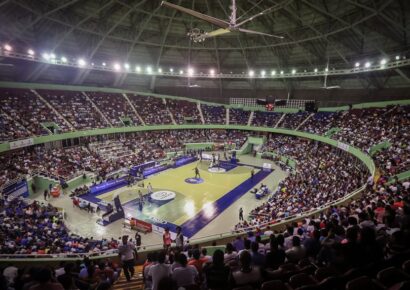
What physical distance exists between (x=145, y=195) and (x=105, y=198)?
4.03m

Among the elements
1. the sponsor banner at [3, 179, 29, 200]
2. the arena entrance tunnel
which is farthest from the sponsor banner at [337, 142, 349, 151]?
the sponsor banner at [3, 179, 29, 200]

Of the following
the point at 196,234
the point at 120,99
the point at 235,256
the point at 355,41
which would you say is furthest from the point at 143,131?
the point at 235,256

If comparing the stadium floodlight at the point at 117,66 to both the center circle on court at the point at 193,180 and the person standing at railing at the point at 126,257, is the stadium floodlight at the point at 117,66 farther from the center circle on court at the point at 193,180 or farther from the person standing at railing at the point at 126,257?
the person standing at railing at the point at 126,257

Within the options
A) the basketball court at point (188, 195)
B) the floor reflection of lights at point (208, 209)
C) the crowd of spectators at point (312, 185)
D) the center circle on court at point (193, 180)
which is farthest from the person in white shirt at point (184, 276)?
the center circle on court at point (193, 180)

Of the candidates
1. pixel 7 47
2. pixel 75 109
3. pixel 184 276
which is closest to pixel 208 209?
pixel 184 276

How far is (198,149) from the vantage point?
156 ft

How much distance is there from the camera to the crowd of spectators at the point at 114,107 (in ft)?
144

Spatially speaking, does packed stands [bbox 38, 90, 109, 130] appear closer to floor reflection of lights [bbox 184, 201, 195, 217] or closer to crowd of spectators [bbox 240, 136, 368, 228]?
floor reflection of lights [bbox 184, 201, 195, 217]

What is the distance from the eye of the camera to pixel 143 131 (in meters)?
46.8

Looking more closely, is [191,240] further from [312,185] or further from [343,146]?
[343,146]

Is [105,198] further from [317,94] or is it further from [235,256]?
[317,94]

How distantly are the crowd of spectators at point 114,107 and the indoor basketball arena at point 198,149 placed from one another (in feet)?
0.95

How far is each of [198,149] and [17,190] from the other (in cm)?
2788

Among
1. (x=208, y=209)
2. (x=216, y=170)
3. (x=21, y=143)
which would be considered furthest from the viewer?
(x=216, y=170)
